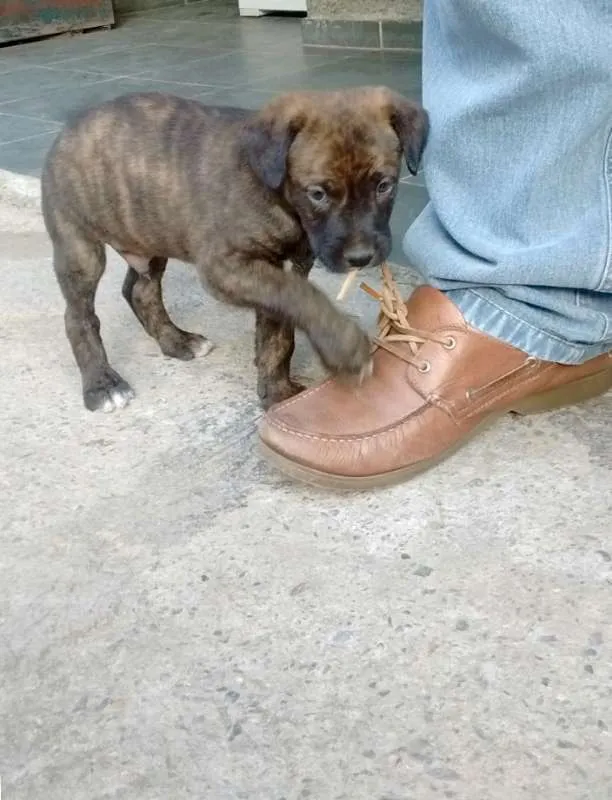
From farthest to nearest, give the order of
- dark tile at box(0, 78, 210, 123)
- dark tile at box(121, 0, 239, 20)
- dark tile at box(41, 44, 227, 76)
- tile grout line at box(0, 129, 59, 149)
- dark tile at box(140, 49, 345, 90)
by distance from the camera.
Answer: dark tile at box(121, 0, 239, 20)
dark tile at box(41, 44, 227, 76)
dark tile at box(140, 49, 345, 90)
dark tile at box(0, 78, 210, 123)
tile grout line at box(0, 129, 59, 149)

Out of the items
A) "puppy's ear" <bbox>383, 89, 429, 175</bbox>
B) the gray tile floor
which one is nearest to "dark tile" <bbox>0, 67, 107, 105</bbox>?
the gray tile floor

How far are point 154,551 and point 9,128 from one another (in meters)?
3.96

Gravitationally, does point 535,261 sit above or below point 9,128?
above

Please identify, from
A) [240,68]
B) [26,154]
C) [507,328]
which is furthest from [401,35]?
[507,328]

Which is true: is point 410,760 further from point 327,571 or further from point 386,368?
point 386,368

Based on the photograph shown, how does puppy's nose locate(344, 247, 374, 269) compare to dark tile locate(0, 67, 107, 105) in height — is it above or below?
above

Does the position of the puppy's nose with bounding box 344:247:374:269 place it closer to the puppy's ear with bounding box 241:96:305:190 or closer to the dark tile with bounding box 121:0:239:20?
the puppy's ear with bounding box 241:96:305:190

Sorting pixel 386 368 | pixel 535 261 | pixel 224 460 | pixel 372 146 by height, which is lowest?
pixel 224 460

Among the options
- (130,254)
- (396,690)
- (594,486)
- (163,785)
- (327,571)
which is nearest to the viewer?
(163,785)

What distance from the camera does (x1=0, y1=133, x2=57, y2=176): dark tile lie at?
437 centimetres

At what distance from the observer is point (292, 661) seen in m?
1.55

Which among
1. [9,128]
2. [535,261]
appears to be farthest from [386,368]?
[9,128]

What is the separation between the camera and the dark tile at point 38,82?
6.05 meters

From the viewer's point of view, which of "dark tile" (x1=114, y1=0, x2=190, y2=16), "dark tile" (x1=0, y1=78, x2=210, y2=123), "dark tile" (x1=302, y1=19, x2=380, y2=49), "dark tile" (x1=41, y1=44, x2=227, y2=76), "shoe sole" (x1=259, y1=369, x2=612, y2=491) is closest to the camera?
"shoe sole" (x1=259, y1=369, x2=612, y2=491)
